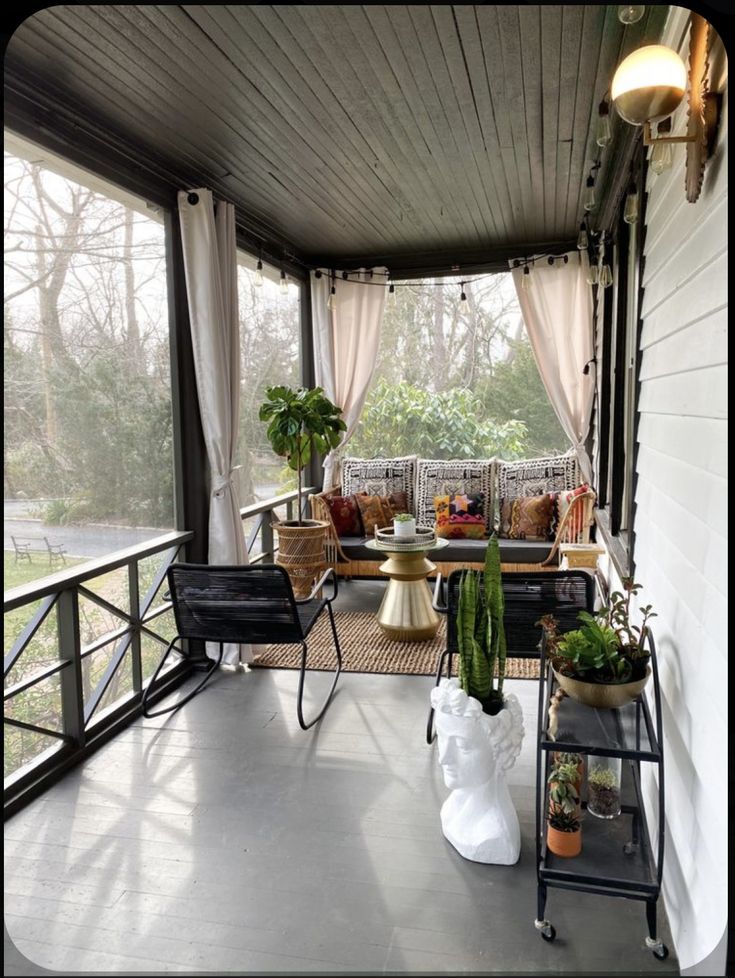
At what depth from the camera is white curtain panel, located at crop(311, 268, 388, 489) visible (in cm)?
632

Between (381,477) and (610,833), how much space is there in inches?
167

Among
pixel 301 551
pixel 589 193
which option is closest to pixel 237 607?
pixel 301 551

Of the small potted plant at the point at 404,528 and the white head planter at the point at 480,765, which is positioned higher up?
the small potted plant at the point at 404,528

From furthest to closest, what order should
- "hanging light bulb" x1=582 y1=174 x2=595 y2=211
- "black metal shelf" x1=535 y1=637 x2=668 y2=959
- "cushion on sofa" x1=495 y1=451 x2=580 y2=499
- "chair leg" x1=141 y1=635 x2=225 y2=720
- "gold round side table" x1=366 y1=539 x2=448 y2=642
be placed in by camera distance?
1. "cushion on sofa" x1=495 y1=451 x2=580 y2=499
2. "gold round side table" x1=366 y1=539 x2=448 y2=642
3. "hanging light bulb" x1=582 y1=174 x2=595 y2=211
4. "chair leg" x1=141 y1=635 x2=225 y2=720
5. "black metal shelf" x1=535 y1=637 x2=668 y2=959

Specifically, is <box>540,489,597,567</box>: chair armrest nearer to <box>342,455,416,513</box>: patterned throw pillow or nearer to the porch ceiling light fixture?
<box>342,455,416,513</box>: patterned throw pillow

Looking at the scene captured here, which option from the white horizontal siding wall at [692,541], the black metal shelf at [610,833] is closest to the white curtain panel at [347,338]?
the white horizontal siding wall at [692,541]

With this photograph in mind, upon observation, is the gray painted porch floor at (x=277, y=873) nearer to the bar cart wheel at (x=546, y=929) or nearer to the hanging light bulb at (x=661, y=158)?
the bar cart wheel at (x=546, y=929)

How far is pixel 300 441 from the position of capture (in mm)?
4930

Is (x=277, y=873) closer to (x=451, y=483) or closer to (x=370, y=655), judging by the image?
(x=370, y=655)

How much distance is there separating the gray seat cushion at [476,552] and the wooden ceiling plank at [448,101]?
7.87 ft

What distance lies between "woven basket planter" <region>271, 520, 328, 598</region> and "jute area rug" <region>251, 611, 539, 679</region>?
404 millimetres

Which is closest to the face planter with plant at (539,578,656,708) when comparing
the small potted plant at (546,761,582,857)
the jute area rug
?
the small potted plant at (546,761,582,857)

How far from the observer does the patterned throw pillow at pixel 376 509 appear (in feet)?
19.3

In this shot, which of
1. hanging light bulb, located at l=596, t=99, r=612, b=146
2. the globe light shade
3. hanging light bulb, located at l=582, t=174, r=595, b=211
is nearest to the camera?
the globe light shade
